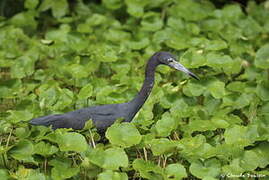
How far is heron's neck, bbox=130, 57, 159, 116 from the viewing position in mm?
4859

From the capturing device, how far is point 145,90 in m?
4.95

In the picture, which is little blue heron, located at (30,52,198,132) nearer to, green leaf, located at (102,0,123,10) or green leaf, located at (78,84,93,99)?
green leaf, located at (78,84,93,99)

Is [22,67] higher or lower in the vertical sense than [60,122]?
lower

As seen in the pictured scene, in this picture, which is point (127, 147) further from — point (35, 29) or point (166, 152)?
point (35, 29)

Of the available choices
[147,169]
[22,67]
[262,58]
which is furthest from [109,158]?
[262,58]

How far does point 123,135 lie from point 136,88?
4.30 ft

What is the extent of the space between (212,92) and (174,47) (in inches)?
45.8

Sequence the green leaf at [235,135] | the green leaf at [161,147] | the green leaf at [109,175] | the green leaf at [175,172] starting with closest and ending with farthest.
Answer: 1. the green leaf at [109,175]
2. the green leaf at [175,172]
3. the green leaf at [161,147]
4. the green leaf at [235,135]

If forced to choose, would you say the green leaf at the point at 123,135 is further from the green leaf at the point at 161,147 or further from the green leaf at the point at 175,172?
the green leaf at the point at 175,172

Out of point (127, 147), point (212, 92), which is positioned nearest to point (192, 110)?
point (212, 92)

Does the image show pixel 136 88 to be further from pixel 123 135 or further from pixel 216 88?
pixel 123 135

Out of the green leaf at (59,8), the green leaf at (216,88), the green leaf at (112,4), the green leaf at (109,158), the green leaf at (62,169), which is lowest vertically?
the green leaf at (59,8)

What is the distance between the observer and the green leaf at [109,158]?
3994mm

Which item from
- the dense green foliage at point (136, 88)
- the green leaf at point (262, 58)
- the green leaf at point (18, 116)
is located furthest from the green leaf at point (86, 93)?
the green leaf at point (262, 58)
